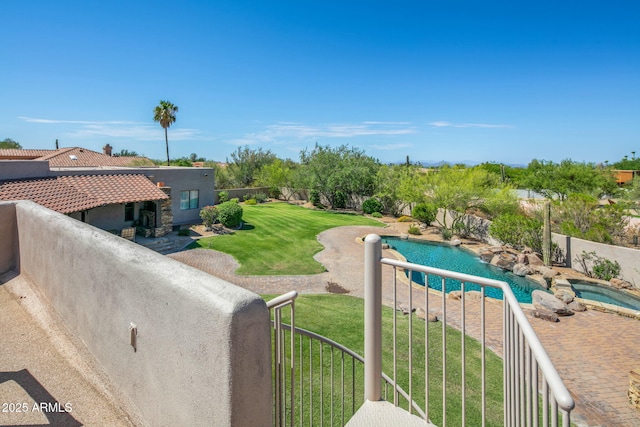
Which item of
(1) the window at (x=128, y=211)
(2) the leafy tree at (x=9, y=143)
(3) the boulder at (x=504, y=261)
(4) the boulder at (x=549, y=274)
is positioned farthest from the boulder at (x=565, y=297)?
(2) the leafy tree at (x=9, y=143)

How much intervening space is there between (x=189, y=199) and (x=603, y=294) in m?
24.0

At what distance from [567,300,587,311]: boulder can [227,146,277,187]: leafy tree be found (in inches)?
1472

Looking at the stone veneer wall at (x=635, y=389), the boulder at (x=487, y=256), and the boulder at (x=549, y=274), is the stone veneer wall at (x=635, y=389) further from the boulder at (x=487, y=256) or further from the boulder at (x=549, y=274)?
the boulder at (x=487, y=256)

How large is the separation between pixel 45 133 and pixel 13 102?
29105 millimetres

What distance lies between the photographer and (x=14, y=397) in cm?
304

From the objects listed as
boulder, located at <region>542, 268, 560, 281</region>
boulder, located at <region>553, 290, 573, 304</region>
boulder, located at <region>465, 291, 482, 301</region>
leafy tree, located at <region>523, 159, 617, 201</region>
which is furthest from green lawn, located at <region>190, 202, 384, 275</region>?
leafy tree, located at <region>523, 159, 617, 201</region>

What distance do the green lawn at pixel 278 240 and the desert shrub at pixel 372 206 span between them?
6.89 ft

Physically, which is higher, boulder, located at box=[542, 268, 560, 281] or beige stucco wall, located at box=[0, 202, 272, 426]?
beige stucco wall, located at box=[0, 202, 272, 426]

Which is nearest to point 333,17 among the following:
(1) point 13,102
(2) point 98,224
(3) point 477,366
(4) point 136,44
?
(4) point 136,44

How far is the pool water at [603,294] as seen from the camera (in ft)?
45.8

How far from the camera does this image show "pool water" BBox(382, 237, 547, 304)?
52.4ft

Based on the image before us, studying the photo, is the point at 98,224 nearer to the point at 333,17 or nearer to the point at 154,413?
the point at 154,413

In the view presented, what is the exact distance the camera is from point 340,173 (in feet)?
114

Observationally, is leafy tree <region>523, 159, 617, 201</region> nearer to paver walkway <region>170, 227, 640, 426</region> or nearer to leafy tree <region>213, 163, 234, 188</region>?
paver walkway <region>170, 227, 640, 426</region>
